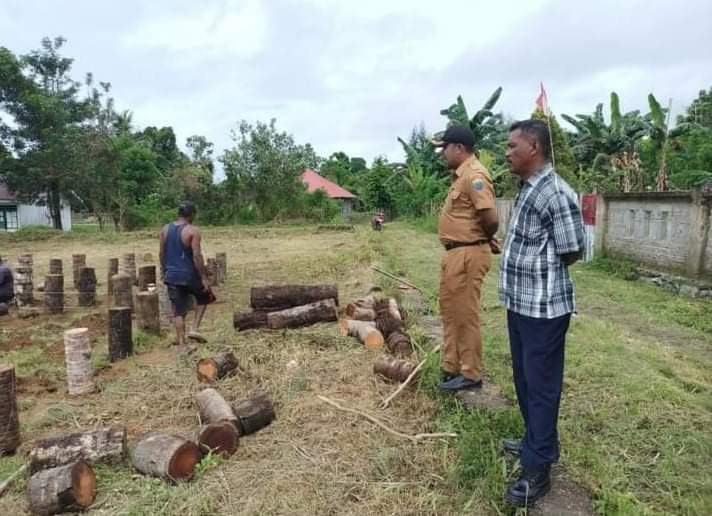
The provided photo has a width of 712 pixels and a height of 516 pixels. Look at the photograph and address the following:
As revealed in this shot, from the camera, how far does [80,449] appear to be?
3105 mm

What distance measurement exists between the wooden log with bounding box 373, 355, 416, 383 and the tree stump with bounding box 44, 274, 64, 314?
5.79 metres

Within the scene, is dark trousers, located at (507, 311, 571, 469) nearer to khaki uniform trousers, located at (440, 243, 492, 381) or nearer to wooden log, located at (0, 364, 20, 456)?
khaki uniform trousers, located at (440, 243, 492, 381)

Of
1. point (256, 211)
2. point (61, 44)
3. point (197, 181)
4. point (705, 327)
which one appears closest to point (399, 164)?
point (256, 211)

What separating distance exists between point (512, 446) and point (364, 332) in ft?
7.57

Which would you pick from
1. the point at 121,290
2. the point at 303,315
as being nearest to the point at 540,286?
the point at 303,315

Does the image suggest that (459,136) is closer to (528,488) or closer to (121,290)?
(528,488)

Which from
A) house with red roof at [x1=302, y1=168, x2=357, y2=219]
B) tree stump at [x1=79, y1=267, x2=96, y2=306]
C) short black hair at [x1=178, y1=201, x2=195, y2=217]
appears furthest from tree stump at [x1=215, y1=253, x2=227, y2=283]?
house with red roof at [x1=302, y1=168, x2=357, y2=219]

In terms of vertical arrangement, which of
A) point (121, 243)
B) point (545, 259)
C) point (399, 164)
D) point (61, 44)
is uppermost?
point (61, 44)

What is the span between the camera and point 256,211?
28.9 metres

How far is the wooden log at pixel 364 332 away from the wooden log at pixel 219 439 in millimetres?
1896

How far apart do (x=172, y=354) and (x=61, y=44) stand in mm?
26912

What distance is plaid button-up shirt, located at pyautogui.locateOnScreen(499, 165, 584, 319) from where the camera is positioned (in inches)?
95.0

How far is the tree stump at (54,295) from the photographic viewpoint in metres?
7.88

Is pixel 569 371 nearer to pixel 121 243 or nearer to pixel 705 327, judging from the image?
pixel 705 327
